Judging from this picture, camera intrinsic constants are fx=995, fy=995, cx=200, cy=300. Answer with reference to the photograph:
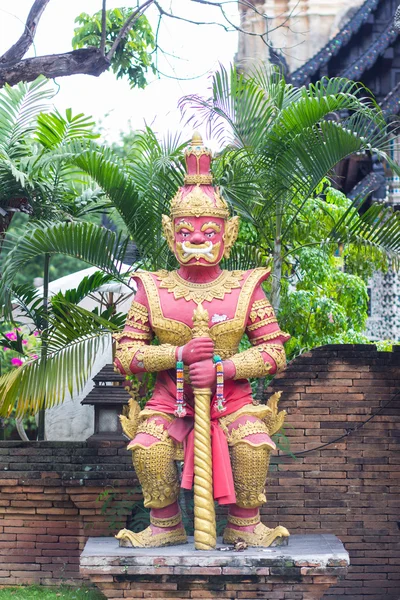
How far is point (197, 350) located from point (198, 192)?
1099 mm

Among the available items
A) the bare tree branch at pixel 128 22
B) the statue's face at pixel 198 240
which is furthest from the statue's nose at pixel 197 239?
the bare tree branch at pixel 128 22

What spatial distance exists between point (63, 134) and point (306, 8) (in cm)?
1495

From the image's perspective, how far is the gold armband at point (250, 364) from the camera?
252 inches

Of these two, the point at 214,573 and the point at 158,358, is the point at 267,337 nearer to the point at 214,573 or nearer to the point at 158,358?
the point at 158,358

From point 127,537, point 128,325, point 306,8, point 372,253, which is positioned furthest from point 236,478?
point 306,8

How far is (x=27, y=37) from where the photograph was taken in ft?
28.8

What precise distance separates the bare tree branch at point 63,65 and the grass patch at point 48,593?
4174mm

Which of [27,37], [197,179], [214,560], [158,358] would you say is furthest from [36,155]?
[214,560]

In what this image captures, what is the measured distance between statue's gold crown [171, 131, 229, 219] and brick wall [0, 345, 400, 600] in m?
1.75

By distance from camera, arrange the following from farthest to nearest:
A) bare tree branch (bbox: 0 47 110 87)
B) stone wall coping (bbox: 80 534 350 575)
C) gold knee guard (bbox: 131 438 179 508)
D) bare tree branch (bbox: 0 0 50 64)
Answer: bare tree branch (bbox: 0 0 50 64) → bare tree branch (bbox: 0 47 110 87) → gold knee guard (bbox: 131 438 179 508) → stone wall coping (bbox: 80 534 350 575)

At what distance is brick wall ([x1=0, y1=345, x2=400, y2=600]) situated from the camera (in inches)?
300

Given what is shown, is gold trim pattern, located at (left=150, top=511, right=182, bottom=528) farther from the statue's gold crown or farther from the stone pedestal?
the statue's gold crown

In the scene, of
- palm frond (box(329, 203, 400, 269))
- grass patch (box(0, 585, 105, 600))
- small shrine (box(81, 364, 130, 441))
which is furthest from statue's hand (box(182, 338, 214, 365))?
grass patch (box(0, 585, 105, 600))

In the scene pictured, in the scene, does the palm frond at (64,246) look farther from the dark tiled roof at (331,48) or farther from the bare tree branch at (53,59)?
the dark tiled roof at (331,48)
